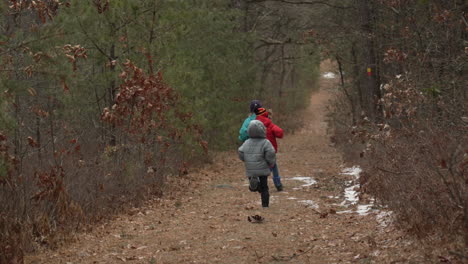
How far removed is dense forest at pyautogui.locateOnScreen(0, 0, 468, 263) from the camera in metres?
7.11

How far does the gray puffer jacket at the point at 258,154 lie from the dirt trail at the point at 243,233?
77 cm

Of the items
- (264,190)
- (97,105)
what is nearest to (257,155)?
(264,190)

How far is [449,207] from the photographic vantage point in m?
6.49

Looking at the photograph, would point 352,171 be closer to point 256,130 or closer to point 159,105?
point 159,105

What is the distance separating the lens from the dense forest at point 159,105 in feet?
23.3

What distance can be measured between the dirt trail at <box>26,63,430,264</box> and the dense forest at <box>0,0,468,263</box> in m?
0.44

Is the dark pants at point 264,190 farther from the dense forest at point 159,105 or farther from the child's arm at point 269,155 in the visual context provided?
the dense forest at point 159,105

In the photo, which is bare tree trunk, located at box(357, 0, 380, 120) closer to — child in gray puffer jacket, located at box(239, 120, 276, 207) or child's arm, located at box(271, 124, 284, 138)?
child's arm, located at box(271, 124, 284, 138)

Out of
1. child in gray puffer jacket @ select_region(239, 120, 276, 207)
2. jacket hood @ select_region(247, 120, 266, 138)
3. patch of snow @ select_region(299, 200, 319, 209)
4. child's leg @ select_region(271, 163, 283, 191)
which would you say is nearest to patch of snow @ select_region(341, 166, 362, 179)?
child's leg @ select_region(271, 163, 283, 191)

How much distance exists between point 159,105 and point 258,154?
3214 mm

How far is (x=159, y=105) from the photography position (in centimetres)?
1248

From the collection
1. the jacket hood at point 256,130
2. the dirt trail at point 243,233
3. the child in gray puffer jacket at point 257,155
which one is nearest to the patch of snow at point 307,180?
the dirt trail at point 243,233

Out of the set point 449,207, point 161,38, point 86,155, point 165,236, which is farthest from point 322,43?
point 449,207

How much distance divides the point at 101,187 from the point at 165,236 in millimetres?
1904
